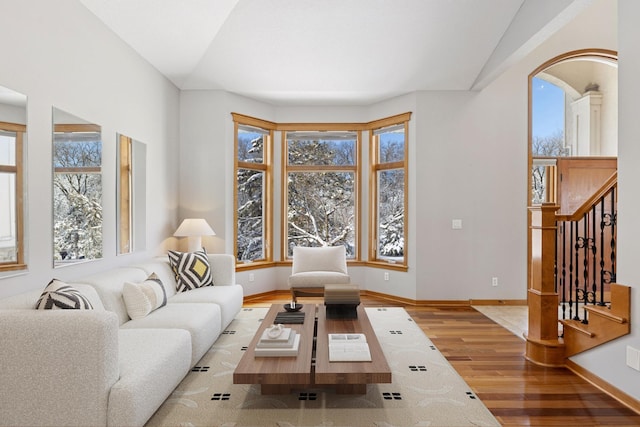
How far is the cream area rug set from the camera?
2352 millimetres

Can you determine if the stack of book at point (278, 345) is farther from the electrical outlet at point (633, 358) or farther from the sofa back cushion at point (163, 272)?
the electrical outlet at point (633, 358)

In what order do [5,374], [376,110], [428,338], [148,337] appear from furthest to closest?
[376,110] < [428,338] < [148,337] < [5,374]

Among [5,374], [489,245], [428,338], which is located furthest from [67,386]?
[489,245]

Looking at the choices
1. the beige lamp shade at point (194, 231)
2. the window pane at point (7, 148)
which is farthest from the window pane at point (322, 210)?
the window pane at point (7, 148)

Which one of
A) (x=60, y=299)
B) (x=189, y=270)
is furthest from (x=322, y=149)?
(x=60, y=299)

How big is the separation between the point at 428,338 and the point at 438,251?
1698mm

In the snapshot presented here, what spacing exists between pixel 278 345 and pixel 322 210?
150 inches

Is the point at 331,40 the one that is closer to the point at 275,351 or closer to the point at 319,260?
the point at 319,260

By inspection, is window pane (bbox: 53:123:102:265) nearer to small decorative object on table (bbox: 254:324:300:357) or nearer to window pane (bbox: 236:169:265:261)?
small decorative object on table (bbox: 254:324:300:357)

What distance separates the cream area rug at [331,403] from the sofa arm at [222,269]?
1225 millimetres

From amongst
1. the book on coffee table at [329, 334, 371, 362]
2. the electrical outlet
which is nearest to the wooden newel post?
the electrical outlet

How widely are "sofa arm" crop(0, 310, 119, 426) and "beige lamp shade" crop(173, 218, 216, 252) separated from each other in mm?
2804

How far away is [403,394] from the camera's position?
8.83 ft

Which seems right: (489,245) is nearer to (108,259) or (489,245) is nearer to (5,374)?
(108,259)
